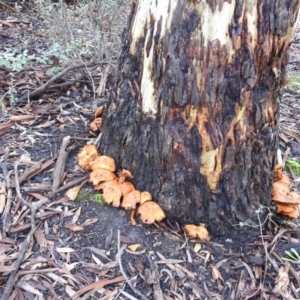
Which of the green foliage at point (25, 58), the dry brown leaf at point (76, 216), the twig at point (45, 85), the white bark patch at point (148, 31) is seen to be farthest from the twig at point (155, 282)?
the green foliage at point (25, 58)

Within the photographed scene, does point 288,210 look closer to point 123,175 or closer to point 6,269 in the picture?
point 123,175

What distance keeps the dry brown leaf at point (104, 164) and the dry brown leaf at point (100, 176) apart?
4cm

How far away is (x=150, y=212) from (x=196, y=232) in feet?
0.97

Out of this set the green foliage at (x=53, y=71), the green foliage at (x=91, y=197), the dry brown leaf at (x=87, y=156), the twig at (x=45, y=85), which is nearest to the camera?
the green foliage at (x=91, y=197)

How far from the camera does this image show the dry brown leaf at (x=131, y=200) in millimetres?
2457

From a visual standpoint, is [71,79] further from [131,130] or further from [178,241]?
[178,241]

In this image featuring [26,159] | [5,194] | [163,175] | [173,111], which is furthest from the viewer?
[26,159]

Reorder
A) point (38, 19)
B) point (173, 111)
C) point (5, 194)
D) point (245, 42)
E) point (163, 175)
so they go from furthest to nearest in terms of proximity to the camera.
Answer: point (38, 19), point (5, 194), point (163, 175), point (173, 111), point (245, 42)

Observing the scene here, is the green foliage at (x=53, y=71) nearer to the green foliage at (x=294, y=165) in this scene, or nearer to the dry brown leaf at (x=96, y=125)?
the dry brown leaf at (x=96, y=125)

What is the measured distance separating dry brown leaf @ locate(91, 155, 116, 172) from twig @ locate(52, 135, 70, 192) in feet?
0.75

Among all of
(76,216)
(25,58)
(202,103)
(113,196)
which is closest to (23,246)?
(76,216)

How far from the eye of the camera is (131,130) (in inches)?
100

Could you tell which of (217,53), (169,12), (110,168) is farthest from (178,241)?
(169,12)

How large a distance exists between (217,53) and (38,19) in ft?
11.3
